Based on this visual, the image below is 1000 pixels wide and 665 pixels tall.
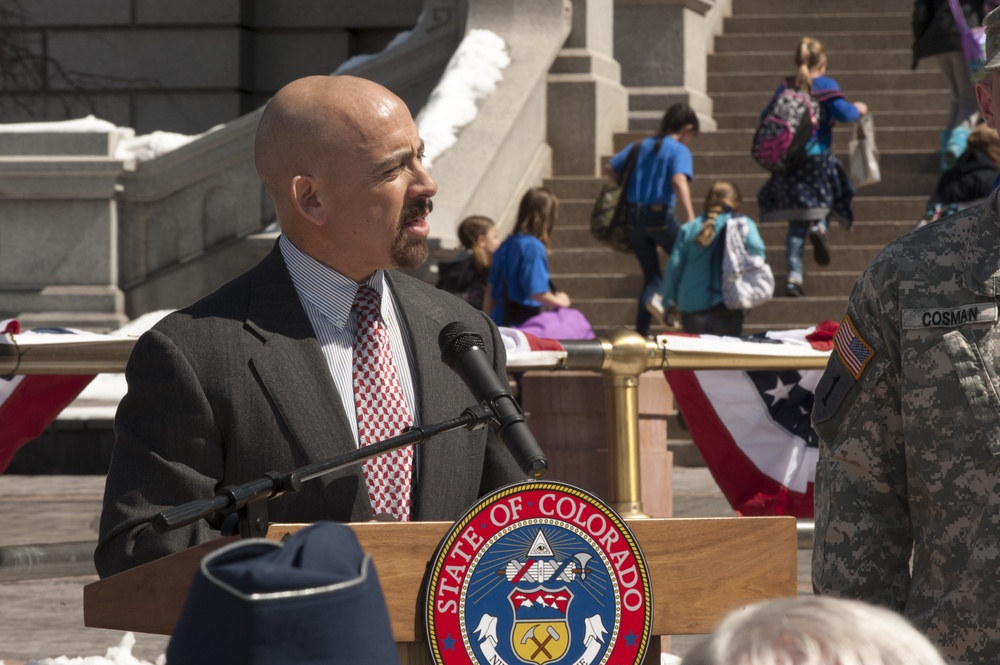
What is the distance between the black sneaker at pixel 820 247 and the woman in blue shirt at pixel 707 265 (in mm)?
1386

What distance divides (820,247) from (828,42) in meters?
5.16

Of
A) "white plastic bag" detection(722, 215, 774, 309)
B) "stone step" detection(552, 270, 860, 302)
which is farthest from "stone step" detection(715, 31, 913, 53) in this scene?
"white plastic bag" detection(722, 215, 774, 309)

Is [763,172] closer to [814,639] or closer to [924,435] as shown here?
[924,435]

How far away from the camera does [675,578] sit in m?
2.84

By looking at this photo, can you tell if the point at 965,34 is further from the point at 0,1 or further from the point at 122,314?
the point at 0,1

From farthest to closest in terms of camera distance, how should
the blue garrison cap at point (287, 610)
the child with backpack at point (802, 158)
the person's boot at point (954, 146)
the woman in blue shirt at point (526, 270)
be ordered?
the person's boot at point (954, 146), the child with backpack at point (802, 158), the woman in blue shirt at point (526, 270), the blue garrison cap at point (287, 610)

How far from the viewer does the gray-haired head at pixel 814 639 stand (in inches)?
62.1

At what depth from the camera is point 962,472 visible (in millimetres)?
2957

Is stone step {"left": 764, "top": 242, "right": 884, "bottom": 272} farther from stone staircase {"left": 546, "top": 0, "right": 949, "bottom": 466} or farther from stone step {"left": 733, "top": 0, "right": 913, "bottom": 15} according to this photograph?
stone step {"left": 733, "top": 0, "right": 913, "bottom": 15}

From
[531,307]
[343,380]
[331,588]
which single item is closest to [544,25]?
[531,307]

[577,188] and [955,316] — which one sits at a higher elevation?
[577,188]

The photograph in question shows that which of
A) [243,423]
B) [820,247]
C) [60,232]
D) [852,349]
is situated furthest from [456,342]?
[60,232]

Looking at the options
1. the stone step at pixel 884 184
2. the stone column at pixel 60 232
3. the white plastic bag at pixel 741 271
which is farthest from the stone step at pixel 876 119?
the stone column at pixel 60 232

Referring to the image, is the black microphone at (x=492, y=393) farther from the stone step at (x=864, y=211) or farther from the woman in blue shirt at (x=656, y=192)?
the stone step at (x=864, y=211)
